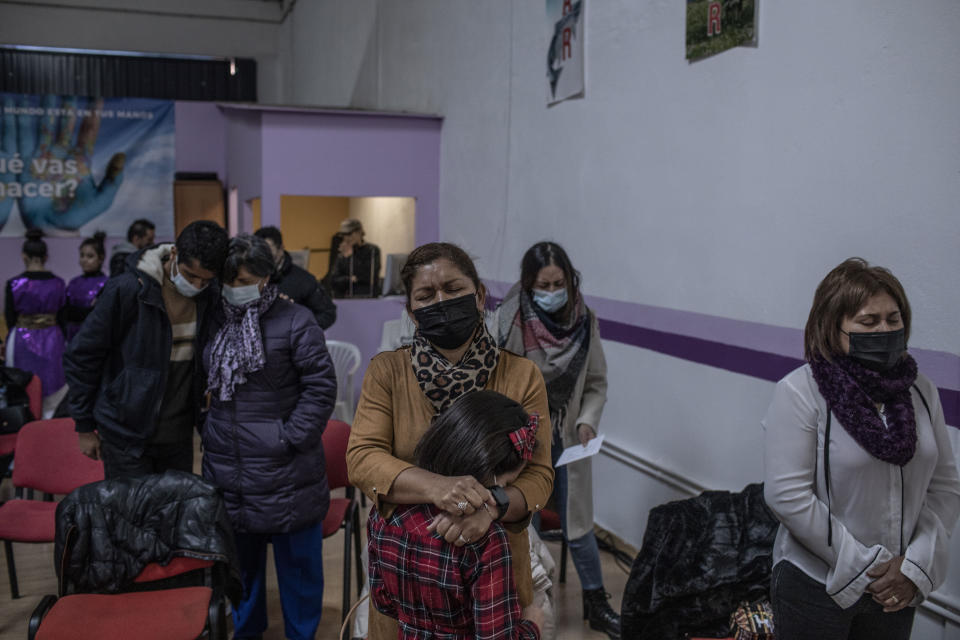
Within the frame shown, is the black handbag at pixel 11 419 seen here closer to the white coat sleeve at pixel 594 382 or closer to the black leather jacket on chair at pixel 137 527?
the black leather jacket on chair at pixel 137 527

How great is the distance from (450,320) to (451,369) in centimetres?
10

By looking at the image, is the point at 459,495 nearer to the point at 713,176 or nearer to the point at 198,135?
the point at 713,176

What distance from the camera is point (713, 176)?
12.1 ft

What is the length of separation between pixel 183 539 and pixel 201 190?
8.97 m

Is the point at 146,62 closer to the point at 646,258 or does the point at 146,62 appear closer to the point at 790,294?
the point at 646,258

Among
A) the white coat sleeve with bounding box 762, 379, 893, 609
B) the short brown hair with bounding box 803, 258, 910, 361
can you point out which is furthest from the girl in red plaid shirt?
the short brown hair with bounding box 803, 258, 910, 361

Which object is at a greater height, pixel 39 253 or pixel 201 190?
pixel 201 190

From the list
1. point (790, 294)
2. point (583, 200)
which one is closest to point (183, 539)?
point (790, 294)

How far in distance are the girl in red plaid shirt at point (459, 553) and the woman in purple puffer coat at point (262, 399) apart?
1237 millimetres

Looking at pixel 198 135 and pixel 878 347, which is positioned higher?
pixel 198 135

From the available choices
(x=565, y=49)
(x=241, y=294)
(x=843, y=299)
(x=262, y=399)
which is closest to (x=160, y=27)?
(x=565, y=49)

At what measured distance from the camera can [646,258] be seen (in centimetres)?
421

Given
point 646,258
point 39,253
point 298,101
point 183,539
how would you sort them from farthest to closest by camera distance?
point 298,101 → point 39,253 → point 646,258 → point 183,539

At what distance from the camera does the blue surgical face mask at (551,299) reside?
10.3ft
